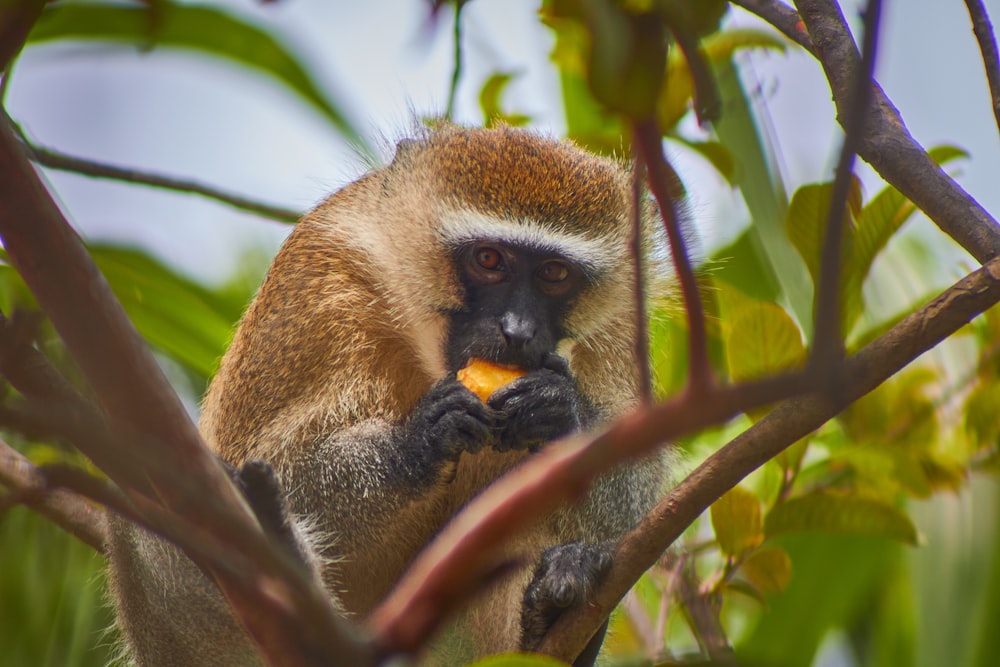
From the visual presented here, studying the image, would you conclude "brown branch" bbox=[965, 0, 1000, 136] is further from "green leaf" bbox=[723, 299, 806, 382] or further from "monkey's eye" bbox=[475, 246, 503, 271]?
"monkey's eye" bbox=[475, 246, 503, 271]

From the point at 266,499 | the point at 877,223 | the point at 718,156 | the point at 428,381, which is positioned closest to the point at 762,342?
the point at 877,223

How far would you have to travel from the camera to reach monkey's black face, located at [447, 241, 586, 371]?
8.27ft

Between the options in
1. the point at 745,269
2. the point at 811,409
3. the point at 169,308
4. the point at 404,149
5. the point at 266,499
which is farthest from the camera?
the point at 745,269

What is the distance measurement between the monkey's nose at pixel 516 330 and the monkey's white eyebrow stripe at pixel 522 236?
32cm

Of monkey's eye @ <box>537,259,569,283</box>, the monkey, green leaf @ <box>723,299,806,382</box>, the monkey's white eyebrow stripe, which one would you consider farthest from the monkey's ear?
green leaf @ <box>723,299,806,382</box>

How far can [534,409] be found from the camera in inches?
95.3

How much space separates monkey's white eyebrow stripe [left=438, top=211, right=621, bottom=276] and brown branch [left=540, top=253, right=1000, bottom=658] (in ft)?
3.81

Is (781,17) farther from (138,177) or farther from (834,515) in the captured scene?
(138,177)

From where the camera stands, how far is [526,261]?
2.78 meters

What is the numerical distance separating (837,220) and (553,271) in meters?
2.13

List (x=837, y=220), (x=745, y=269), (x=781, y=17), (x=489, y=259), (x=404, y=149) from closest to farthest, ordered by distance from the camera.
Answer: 1. (x=837, y=220)
2. (x=781, y=17)
3. (x=489, y=259)
4. (x=404, y=149)
5. (x=745, y=269)

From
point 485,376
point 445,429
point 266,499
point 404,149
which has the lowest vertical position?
point 266,499

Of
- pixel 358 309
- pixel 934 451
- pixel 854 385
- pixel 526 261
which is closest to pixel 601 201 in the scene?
pixel 526 261

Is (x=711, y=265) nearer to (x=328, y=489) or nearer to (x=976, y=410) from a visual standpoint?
(x=976, y=410)
